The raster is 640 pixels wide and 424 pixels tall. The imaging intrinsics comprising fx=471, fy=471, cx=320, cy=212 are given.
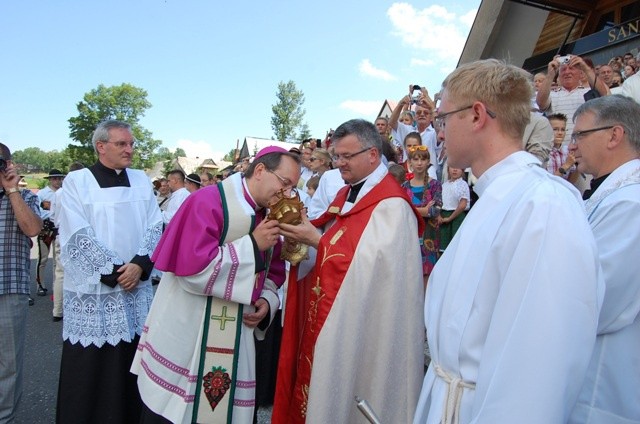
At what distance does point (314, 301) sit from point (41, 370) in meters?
4.01

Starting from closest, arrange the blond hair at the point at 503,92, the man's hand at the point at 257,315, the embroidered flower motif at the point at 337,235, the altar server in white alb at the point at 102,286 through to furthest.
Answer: the blond hair at the point at 503,92
the man's hand at the point at 257,315
the embroidered flower motif at the point at 337,235
the altar server in white alb at the point at 102,286

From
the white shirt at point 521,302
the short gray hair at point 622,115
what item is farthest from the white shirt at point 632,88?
the white shirt at point 521,302

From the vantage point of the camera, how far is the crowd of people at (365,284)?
4.16 ft

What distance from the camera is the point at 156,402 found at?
8.71ft

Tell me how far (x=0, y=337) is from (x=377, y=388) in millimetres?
2821

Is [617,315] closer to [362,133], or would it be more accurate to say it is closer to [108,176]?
[362,133]

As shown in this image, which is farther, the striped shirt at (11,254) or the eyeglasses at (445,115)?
the striped shirt at (11,254)

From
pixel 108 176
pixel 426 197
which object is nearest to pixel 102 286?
pixel 108 176

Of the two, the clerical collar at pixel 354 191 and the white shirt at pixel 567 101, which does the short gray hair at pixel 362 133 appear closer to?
the clerical collar at pixel 354 191

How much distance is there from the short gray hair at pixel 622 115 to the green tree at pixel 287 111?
2459 inches

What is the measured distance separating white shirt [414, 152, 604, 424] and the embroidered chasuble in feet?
4.77

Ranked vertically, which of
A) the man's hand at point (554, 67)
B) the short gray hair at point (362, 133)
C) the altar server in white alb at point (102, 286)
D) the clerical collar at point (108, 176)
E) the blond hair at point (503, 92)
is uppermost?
the man's hand at point (554, 67)

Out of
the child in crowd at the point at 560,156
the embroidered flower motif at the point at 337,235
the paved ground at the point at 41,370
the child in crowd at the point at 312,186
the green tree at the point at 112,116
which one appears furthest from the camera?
the green tree at the point at 112,116

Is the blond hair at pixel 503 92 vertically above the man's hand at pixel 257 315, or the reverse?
the blond hair at pixel 503 92
